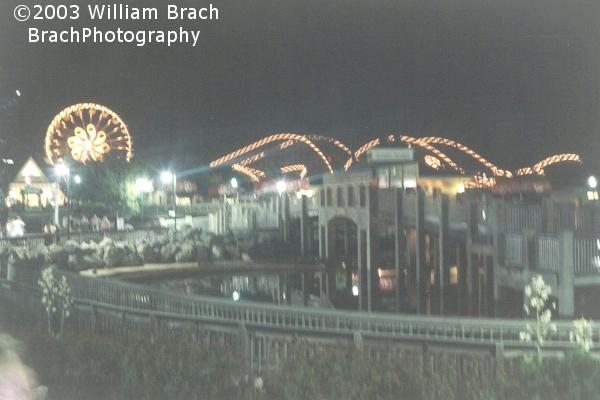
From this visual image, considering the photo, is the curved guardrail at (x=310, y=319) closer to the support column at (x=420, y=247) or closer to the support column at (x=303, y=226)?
the support column at (x=420, y=247)

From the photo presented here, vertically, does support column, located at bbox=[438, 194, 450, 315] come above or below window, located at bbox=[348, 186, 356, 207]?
below

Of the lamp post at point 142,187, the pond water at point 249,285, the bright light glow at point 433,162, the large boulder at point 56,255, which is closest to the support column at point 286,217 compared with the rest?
the pond water at point 249,285

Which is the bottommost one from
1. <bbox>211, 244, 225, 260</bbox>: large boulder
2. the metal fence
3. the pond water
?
the metal fence

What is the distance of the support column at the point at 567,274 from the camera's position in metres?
3.35

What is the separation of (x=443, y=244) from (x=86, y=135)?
105 inches

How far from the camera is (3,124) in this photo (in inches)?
173

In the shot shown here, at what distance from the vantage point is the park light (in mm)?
3779

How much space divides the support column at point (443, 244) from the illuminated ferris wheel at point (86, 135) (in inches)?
76.0

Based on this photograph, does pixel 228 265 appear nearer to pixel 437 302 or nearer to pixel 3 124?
pixel 437 302

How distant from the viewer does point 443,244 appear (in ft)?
13.0

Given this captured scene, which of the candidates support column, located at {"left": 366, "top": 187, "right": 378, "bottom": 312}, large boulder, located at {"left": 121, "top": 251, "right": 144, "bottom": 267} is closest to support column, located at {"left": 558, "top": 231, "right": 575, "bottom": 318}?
support column, located at {"left": 366, "top": 187, "right": 378, "bottom": 312}

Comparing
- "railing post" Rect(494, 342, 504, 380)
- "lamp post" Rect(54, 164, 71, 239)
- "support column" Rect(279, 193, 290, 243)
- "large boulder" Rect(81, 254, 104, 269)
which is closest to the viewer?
"railing post" Rect(494, 342, 504, 380)

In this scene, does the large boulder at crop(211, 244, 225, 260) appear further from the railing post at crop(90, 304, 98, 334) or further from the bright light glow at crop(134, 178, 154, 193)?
the railing post at crop(90, 304, 98, 334)

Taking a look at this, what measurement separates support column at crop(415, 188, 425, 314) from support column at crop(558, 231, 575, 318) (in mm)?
738
